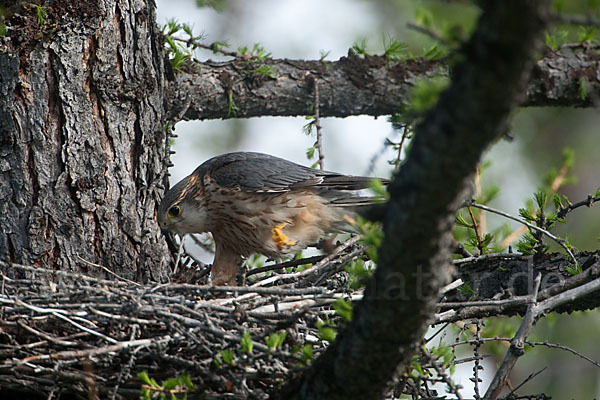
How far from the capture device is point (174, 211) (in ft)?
14.0

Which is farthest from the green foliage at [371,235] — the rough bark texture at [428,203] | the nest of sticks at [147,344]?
the nest of sticks at [147,344]

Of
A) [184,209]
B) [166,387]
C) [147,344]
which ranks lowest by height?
[166,387]

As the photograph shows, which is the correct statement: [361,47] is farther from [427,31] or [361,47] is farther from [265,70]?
[427,31]

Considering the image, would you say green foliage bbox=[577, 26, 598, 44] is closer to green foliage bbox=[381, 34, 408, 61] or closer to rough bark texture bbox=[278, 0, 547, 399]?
green foliage bbox=[381, 34, 408, 61]

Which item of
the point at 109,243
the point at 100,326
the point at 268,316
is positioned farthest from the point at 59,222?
the point at 268,316

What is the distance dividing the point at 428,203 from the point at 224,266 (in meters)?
3.09

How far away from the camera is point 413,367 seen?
2.68 metres

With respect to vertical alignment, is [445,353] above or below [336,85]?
below

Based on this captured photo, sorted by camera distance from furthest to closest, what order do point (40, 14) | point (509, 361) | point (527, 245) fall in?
point (527, 245) < point (40, 14) < point (509, 361)

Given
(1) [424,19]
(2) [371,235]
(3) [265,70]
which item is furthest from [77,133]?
(1) [424,19]

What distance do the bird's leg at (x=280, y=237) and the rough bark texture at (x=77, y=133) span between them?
104 centimetres

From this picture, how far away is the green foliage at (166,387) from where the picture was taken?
8.51ft

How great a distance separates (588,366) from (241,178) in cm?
816

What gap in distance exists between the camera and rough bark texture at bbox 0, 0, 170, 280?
3.54 m
